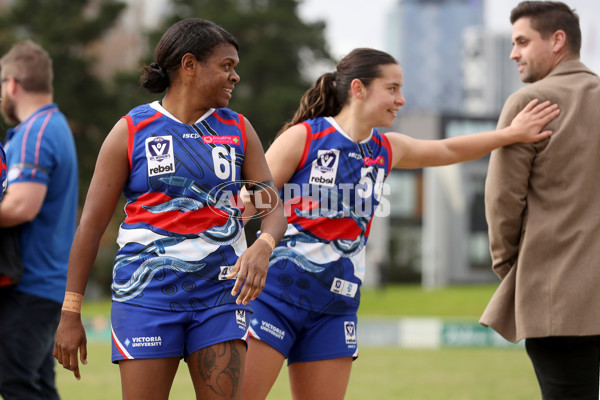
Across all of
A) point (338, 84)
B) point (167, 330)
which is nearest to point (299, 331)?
point (167, 330)

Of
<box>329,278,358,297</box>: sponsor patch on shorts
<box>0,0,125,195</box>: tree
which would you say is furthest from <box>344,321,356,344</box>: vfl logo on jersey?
<box>0,0,125,195</box>: tree

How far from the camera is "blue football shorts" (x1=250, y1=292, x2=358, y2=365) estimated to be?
4.32 m

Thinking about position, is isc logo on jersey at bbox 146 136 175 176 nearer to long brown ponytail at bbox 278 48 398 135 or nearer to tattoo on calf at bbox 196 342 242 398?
tattoo on calf at bbox 196 342 242 398

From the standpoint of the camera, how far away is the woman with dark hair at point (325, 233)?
4344mm

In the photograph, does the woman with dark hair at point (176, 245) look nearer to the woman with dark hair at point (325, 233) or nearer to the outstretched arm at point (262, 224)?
the outstretched arm at point (262, 224)

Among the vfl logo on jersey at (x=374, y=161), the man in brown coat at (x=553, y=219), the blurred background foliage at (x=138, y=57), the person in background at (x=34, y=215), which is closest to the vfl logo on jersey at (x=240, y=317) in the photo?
the vfl logo on jersey at (x=374, y=161)

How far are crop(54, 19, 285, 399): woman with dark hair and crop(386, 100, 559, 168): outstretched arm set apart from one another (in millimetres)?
1404

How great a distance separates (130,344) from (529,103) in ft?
7.84

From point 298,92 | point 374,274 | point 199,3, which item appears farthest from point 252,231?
point 374,274

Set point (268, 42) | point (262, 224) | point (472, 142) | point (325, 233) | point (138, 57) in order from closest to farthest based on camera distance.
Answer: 1. point (262, 224)
2. point (325, 233)
3. point (472, 142)
4. point (138, 57)
5. point (268, 42)

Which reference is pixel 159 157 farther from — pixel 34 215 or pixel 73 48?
pixel 73 48

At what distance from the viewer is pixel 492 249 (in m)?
4.39

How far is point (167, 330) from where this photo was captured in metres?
3.40

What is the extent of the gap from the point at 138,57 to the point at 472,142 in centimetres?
3339
